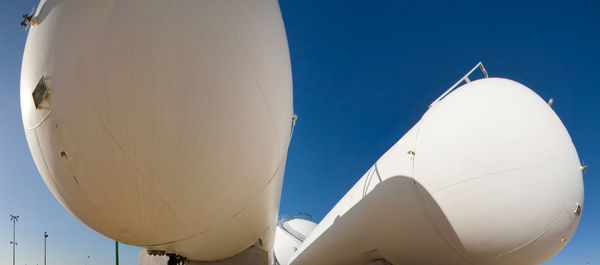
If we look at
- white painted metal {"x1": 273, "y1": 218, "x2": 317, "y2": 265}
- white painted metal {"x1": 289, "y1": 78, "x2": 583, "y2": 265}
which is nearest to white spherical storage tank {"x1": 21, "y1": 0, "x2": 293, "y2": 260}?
white painted metal {"x1": 289, "y1": 78, "x2": 583, "y2": 265}

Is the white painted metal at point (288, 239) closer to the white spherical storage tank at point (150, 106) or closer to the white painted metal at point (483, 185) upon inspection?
the white painted metal at point (483, 185)

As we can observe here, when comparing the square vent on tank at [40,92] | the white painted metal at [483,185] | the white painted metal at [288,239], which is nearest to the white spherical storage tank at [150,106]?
the square vent on tank at [40,92]

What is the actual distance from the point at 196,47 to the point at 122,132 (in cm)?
87

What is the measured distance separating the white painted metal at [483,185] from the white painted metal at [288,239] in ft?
36.8

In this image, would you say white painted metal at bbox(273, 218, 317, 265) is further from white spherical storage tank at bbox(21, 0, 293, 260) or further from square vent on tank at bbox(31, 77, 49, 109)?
square vent on tank at bbox(31, 77, 49, 109)

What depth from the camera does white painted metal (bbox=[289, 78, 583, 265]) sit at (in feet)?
16.2

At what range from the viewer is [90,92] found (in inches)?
89.8

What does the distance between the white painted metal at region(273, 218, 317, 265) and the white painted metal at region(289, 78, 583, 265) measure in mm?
11212

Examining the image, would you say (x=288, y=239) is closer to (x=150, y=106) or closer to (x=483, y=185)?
(x=483, y=185)

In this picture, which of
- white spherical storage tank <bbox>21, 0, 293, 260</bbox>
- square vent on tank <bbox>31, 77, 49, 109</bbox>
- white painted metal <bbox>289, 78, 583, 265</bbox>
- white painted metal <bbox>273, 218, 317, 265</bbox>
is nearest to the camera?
white spherical storage tank <bbox>21, 0, 293, 260</bbox>

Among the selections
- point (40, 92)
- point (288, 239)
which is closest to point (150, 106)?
point (40, 92)

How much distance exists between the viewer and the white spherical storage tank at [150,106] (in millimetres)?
2238

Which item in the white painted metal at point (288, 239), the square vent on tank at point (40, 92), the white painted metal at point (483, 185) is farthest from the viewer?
the white painted metal at point (288, 239)

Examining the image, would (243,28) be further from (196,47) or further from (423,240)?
(423,240)
